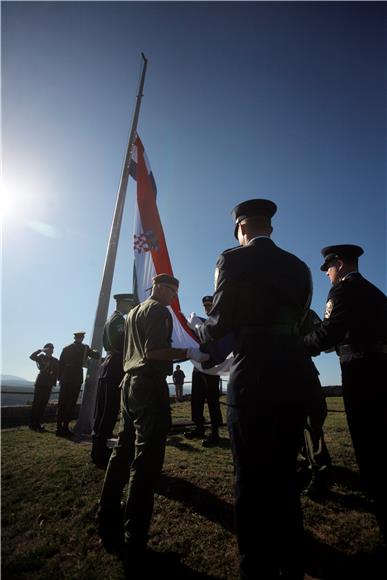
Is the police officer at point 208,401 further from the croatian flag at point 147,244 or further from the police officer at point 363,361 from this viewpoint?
the police officer at point 363,361

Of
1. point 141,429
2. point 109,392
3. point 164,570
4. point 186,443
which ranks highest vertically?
point 109,392

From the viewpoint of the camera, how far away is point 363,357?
120 inches

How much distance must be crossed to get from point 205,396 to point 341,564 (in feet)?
15.3

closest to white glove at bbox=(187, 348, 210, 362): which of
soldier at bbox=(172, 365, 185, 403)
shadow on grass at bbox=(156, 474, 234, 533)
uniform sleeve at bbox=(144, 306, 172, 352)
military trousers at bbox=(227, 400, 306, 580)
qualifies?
uniform sleeve at bbox=(144, 306, 172, 352)

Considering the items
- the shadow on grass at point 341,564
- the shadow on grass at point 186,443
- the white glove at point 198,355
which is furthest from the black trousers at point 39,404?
the shadow on grass at point 341,564

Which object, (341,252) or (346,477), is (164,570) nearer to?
(346,477)

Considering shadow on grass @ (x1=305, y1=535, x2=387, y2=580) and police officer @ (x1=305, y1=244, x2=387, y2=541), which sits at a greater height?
police officer @ (x1=305, y1=244, x2=387, y2=541)

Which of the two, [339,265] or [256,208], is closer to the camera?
[256,208]

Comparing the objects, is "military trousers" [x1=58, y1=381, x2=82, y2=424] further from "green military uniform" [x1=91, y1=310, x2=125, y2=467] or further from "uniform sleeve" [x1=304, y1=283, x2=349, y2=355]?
"uniform sleeve" [x1=304, y1=283, x2=349, y2=355]

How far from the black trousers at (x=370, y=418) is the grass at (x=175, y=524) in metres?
0.53

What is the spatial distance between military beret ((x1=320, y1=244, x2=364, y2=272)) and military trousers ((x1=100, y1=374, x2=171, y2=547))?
261 cm

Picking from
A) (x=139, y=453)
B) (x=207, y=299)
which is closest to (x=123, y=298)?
(x=207, y=299)

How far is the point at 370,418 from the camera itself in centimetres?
284

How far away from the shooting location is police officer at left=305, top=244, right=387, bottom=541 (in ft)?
8.98
